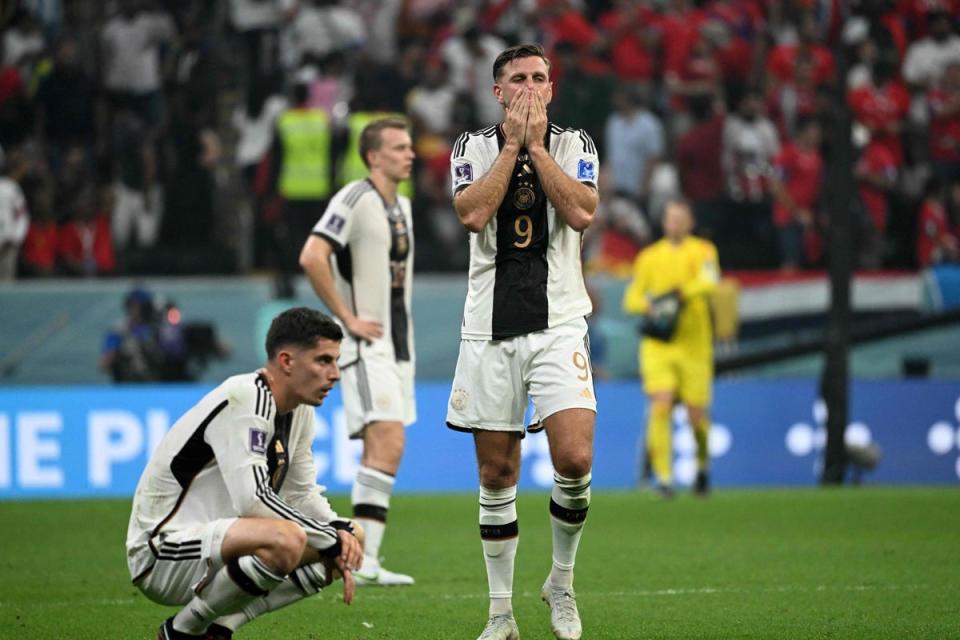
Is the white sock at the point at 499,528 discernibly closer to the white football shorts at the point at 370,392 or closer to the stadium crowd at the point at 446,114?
the white football shorts at the point at 370,392

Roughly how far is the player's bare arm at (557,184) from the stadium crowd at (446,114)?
987cm

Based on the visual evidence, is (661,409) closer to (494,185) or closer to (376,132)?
(376,132)

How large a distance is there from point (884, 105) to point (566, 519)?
41.9 feet

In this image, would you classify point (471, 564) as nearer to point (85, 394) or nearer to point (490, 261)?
point (490, 261)

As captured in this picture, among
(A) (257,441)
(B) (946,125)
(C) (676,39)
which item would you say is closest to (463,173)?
(A) (257,441)

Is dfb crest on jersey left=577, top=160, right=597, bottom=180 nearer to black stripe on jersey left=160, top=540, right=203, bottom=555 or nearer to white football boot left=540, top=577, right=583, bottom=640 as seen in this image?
white football boot left=540, top=577, right=583, bottom=640

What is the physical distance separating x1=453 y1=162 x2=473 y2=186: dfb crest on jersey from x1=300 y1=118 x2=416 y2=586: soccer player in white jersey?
211 cm

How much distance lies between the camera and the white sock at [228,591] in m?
4.90

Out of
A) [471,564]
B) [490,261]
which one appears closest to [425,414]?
[471,564]

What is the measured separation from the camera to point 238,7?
17.4m

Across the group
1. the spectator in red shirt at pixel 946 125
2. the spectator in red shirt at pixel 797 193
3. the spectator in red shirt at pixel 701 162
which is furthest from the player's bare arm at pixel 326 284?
the spectator in red shirt at pixel 946 125

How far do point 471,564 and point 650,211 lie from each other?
27.2 ft

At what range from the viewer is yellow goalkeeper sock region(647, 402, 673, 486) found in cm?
1298

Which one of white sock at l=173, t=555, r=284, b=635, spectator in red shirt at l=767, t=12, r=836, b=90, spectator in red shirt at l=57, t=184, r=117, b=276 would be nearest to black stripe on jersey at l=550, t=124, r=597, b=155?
white sock at l=173, t=555, r=284, b=635
